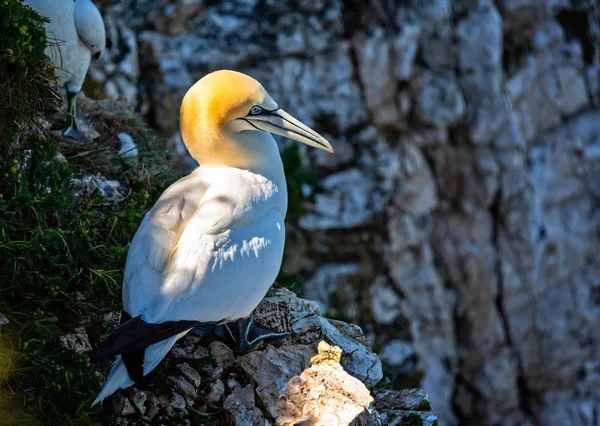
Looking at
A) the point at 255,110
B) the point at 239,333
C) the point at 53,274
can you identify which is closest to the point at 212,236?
the point at 239,333

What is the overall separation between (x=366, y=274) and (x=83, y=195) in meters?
7.59

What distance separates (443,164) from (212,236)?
31.5ft

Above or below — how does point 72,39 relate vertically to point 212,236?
above

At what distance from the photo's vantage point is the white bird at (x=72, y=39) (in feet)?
16.9

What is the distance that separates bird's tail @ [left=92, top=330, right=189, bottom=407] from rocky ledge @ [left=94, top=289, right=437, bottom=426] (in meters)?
0.28

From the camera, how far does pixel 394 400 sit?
4066 millimetres

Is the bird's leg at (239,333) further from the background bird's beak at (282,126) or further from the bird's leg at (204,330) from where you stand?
the background bird's beak at (282,126)

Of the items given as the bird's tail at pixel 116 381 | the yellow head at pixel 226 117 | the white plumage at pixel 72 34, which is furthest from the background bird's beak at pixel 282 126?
the white plumage at pixel 72 34

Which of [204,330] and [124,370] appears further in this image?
[204,330]

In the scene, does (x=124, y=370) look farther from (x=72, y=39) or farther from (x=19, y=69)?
(x=72, y=39)

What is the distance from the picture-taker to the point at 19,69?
405cm

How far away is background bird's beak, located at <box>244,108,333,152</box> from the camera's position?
157 inches

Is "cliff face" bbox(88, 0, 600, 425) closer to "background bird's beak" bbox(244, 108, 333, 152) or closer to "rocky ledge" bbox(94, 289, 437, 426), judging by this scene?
"background bird's beak" bbox(244, 108, 333, 152)

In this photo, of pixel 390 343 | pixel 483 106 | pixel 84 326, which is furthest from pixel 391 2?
pixel 84 326
